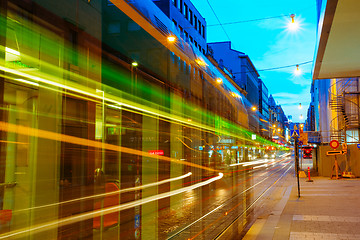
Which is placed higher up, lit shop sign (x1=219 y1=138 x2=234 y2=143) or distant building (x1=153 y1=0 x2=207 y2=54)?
distant building (x1=153 y1=0 x2=207 y2=54)

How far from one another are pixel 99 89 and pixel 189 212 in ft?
15.9

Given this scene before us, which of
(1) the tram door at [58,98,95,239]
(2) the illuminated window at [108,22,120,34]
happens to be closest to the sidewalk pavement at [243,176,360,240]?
(1) the tram door at [58,98,95,239]

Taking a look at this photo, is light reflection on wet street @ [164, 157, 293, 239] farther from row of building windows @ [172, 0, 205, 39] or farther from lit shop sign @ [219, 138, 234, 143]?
row of building windows @ [172, 0, 205, 39]

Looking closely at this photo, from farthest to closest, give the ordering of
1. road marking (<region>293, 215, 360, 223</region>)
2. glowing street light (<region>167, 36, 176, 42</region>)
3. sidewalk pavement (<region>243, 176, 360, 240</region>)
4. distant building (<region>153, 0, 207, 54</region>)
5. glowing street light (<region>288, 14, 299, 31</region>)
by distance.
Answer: distant building (<region>153, 0, 207, 54</region>)
glowing street light (<region>288, 14, 299, 31</region>)
glowing street light (<region>167, 36, 176, 42</region>)
road marking (<region>293, 215, 360, 223</region>)
sidewalk pavement (<region>243, 176, 360, 240</region>)

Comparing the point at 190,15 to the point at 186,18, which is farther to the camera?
the point at 190,15

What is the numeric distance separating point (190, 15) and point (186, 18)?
6.99 feet

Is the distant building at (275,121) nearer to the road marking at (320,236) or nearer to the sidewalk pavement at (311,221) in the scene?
the sidewalk pavement at (311,221)

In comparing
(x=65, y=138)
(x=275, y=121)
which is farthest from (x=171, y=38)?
(x=275, y=121)

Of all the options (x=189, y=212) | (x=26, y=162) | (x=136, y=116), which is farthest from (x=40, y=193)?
(x=189, y=212)

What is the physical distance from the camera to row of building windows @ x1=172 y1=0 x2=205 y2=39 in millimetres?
41859

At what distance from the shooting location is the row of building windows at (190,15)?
137 ft

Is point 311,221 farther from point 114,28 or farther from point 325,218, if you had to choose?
point 114,28

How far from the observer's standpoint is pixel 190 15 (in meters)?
45.9

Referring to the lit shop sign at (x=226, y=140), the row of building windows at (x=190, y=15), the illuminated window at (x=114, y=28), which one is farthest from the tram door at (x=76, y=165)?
the row of building windows at (x=190, y=15)
